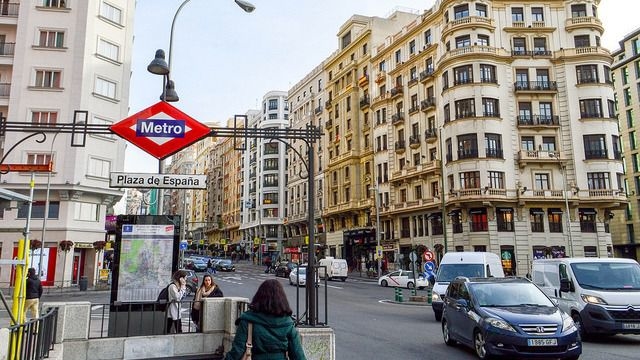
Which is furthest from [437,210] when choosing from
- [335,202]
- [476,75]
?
[335,202]

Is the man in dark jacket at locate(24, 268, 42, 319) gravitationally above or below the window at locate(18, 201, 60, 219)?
below

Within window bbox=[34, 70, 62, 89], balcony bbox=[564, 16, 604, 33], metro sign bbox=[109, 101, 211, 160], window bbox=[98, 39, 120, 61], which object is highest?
balcony bbox=[564, 16, 604, 33]

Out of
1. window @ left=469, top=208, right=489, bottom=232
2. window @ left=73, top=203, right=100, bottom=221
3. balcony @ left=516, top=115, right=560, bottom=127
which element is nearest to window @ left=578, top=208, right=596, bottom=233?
balcony @ left=516, top=115, right=560, bottom=127

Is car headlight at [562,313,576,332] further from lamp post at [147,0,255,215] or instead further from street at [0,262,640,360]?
lamp post at [147,0,255,215]

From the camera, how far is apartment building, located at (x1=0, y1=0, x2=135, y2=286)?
32.5 meters

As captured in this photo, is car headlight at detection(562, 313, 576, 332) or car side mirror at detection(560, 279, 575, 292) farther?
car side mirror at detection(560, 279, 575, 292)

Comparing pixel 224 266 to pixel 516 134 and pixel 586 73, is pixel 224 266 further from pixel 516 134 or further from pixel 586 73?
pixel 586 73

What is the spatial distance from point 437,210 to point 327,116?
2790 cm

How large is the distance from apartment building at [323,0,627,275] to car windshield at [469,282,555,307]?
2837 cm

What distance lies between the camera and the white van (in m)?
11.2

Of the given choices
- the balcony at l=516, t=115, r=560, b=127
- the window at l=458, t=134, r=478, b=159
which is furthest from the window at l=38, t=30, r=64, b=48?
the balcony at l=516, t=115, r=560, b=127

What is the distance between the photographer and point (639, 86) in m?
61.4

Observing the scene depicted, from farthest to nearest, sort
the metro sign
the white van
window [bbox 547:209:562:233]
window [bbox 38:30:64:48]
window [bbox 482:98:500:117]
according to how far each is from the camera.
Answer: window [bbox 482:98:500:117]
window [bbox 547:209:562:233]
window [bbox 38:30:64:48]
the white van
the metro sign

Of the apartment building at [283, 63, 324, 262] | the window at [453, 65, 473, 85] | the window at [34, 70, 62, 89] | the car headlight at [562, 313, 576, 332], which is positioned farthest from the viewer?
the apartment building at [283, 63, 324, 262]
